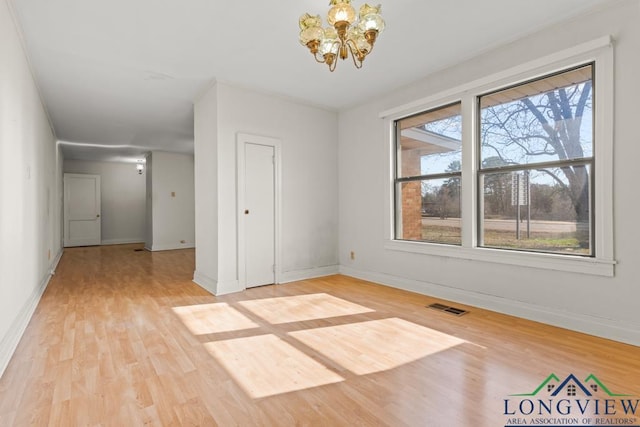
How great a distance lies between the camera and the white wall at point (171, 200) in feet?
27.7

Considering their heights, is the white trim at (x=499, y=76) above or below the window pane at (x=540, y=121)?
above

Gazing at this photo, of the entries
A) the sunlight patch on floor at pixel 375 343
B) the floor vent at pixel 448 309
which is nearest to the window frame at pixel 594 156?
the floor vent at pixel 448 309

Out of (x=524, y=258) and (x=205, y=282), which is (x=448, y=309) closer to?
(x=524, y=258)

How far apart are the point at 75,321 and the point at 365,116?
4346 millimetres

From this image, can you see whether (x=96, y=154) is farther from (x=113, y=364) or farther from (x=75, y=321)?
(x=113, y=364)

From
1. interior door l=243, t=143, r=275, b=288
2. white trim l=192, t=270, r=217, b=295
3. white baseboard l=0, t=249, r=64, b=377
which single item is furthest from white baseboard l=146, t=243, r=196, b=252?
interior door l=243, t=143, r=275, b=288

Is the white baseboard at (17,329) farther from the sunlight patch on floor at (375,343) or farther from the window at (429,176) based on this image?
the window at (429,176)

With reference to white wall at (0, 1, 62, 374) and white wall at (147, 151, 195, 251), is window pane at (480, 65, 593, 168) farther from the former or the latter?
white wall at (147, 151, 195, 251)

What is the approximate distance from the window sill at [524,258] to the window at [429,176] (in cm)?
13

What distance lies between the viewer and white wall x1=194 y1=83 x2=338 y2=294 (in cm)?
417

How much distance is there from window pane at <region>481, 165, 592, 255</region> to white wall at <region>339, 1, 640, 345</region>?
24cm

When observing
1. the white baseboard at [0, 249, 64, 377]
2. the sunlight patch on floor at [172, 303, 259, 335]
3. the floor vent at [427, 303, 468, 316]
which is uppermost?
the white baseboard at [0, 249, 64, 377]

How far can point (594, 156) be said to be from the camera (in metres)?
2.75

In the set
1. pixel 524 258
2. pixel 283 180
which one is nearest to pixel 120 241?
pixel 283 180
